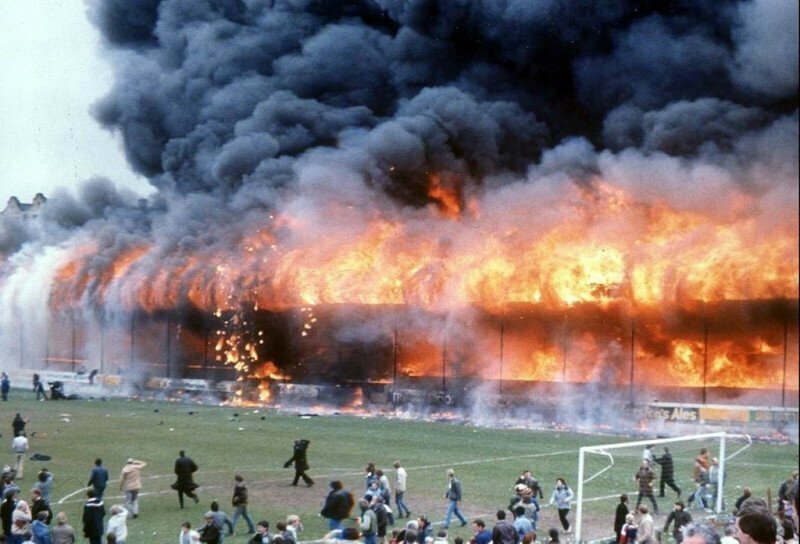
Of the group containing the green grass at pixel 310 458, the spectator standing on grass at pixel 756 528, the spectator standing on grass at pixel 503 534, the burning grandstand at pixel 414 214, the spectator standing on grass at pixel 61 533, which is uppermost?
the burning grandstand at pixel 414 214

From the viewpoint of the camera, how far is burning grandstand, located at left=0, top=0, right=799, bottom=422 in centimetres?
4203

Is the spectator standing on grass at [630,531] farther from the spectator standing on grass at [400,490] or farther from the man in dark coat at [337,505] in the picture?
the spectator standing on grass at [400,490]

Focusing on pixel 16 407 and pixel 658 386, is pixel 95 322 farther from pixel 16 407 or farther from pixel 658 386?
pixel 658 386

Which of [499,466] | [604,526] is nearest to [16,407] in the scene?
[499,466]

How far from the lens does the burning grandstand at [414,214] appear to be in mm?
42031

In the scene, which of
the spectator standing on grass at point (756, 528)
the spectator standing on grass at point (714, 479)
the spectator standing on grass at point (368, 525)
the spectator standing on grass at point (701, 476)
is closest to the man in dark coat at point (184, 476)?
the spectator standing on grass at point (368, 525)

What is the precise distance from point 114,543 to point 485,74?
145 feet

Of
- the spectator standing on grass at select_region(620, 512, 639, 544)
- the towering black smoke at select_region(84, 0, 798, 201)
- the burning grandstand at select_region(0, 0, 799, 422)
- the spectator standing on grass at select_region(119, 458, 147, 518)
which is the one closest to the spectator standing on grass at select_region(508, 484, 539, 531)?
the spectator standing on grass at select_region(620, 512, 639, 544)

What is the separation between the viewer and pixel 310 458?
27.8 metres

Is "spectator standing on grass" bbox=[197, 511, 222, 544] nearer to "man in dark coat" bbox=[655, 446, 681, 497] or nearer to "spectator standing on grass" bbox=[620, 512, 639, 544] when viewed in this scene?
"spectator standing on grass" bbox=[620, 512, 639, 544]

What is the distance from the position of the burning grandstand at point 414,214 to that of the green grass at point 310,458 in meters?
7.99

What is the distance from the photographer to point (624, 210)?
45906mm

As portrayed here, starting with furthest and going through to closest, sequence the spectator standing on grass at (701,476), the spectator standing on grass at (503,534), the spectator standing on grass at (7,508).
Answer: the spectator standing on grass at (701,476) → the spectator standing on grass at (7,508) → the spectator standing on grass at (503,534)

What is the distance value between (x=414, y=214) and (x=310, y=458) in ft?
89.1
